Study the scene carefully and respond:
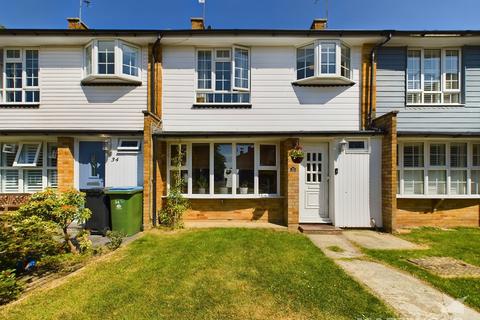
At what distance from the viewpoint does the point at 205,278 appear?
4.13 m

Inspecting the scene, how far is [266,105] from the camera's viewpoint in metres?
8.66

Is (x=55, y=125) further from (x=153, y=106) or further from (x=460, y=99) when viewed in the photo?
(x=460, y=99)

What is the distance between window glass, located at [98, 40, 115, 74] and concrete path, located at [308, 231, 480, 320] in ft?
28.7

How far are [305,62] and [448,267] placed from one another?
7080 mm

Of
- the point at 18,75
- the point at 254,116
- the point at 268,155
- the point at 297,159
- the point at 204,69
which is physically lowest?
the point at 297,159

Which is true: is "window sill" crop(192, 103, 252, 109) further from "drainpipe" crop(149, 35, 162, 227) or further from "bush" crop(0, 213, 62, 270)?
"bush" crop(0, 213, 62, 270)

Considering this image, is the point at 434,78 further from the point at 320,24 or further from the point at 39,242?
the point at 39,242

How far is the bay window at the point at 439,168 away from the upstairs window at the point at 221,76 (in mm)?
5871

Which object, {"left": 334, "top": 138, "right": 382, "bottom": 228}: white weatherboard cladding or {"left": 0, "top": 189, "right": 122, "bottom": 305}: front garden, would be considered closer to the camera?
{"left": 0, "top": 189, "right": 122, "bottom": 305}: front garden

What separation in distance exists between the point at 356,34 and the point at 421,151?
4.58m

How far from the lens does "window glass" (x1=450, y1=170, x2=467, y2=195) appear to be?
8219 mm

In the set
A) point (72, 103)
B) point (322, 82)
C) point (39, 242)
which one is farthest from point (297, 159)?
point (72, 103)

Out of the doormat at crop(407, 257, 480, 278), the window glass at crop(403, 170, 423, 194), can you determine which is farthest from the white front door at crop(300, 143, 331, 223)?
the doormat at crop(407, 257, 480, 278)

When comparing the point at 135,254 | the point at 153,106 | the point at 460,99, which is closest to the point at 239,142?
the point at 153,106
